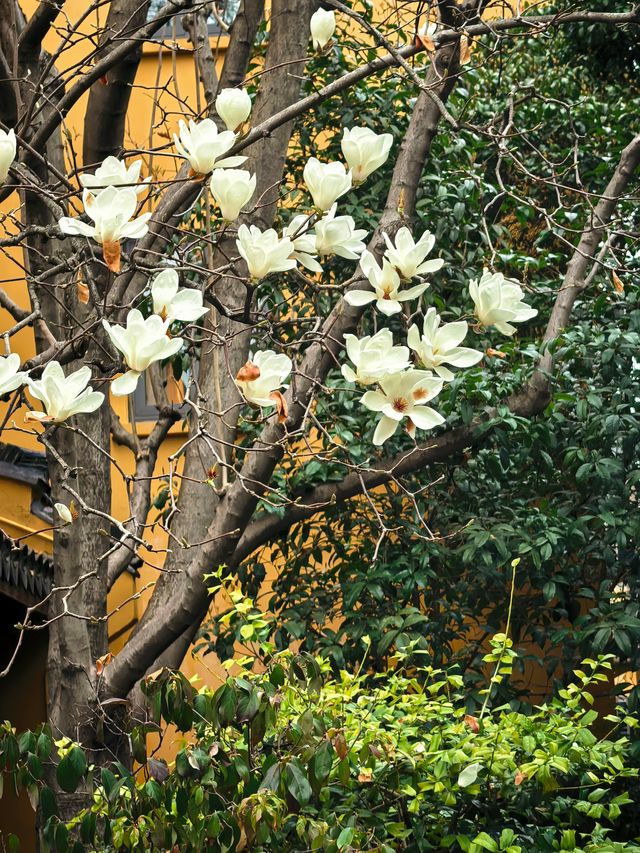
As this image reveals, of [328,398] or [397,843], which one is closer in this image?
[397,843]

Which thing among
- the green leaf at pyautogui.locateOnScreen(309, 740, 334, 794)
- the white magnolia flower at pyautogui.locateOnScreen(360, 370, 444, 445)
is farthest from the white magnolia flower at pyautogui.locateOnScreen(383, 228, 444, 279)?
the green leaf at pyautogui.locateOnScreen(309, 740, 334, 794)

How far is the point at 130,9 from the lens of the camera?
12.3ft

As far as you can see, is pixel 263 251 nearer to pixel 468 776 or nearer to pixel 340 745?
pixel 340 745

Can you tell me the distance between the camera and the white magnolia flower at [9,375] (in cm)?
172

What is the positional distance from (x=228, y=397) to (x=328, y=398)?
28.5 inches

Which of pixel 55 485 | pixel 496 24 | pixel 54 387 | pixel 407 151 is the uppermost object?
pixel 496 24

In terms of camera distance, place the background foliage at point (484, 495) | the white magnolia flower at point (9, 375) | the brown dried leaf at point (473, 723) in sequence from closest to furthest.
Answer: the white magnolia flower at point (9, 375)
the brown dried leaf at point (473, 723)
the background foliage at point (484, 495)

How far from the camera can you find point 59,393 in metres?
1.80

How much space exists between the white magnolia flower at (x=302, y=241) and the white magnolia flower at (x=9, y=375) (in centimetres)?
56

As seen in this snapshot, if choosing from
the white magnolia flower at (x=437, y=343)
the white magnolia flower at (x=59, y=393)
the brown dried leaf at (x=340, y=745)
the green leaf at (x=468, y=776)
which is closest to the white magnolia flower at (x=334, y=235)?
the white magnolia flower at (x=437, y=343)

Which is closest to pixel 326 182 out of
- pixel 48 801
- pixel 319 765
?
pixel 319 765

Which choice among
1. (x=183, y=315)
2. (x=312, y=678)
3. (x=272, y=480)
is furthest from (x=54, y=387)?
(x=272, y=480)

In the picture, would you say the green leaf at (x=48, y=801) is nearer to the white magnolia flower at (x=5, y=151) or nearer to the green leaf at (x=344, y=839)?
the green leaf at (x=344, y=839)

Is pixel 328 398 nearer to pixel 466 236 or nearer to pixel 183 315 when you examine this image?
pixel 466 236
